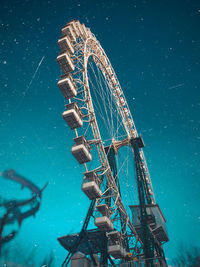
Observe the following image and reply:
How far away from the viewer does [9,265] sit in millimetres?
63156

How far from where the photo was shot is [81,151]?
457 inches

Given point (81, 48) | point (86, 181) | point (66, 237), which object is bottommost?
point (66, 237)

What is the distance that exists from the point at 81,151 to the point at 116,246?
19.6ft

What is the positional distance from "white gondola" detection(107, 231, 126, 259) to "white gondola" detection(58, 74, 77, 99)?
9376 mm

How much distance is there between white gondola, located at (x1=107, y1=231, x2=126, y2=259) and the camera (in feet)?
38.2

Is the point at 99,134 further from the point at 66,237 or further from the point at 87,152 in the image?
the point at 66,237

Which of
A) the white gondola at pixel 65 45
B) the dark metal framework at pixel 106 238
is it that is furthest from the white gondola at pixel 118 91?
the white gondola at pixel 65 45

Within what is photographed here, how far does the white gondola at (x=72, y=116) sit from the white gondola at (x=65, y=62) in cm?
300

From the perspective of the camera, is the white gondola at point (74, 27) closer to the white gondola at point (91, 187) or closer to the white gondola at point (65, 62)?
the white gondola at point (65, 62)

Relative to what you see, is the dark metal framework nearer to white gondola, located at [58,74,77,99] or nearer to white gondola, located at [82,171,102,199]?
white gondola, located at [82,171,102,199]

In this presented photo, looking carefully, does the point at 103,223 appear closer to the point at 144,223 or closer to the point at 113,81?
the point at 144,223

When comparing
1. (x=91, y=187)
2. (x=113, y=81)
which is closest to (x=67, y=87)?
(x=91, y=187)

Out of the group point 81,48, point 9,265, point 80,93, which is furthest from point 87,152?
point 9,265

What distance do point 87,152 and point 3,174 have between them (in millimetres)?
55200
